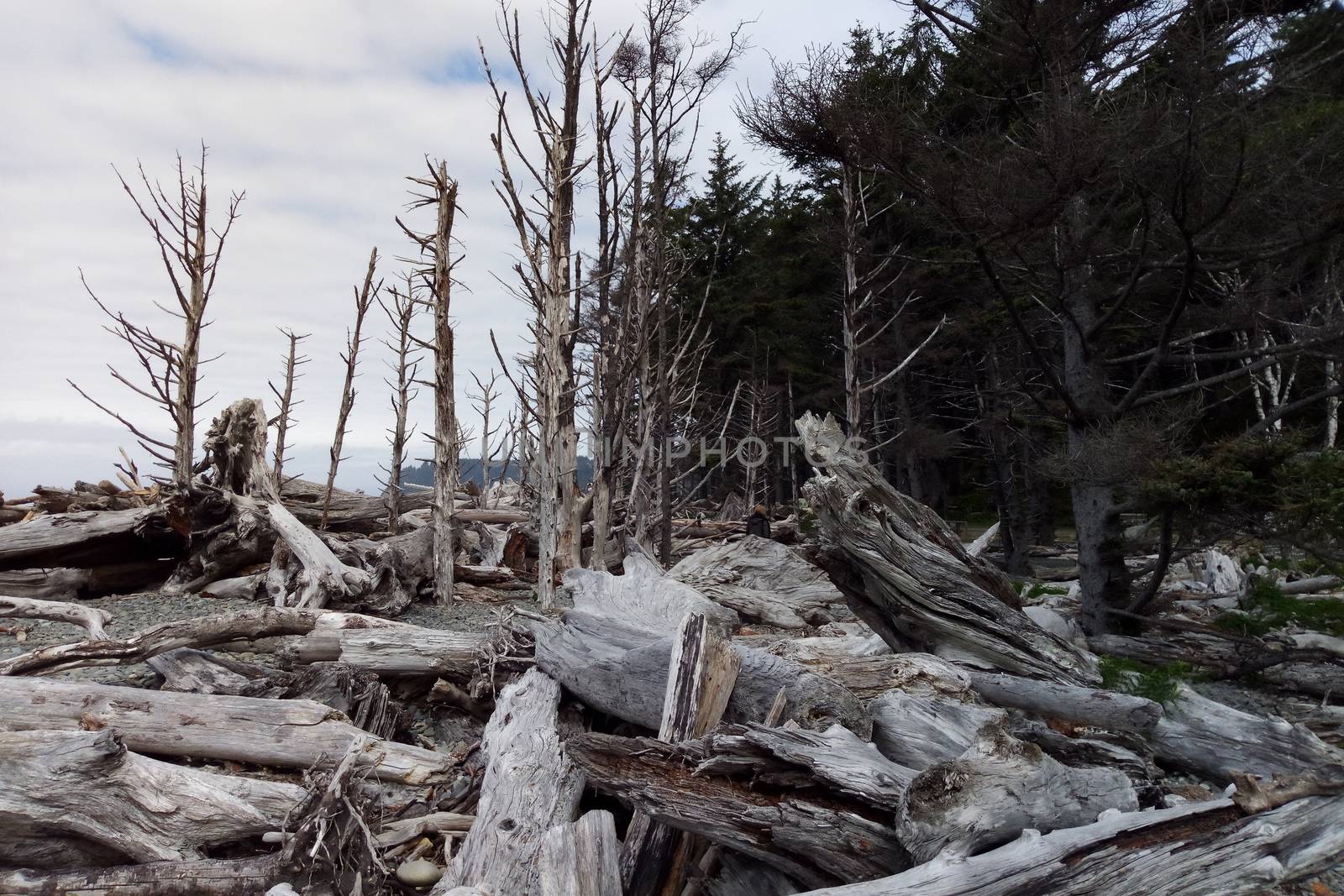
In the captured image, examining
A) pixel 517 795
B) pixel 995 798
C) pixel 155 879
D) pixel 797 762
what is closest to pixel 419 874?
pixel 517 795

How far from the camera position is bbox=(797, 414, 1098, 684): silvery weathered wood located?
198 inches

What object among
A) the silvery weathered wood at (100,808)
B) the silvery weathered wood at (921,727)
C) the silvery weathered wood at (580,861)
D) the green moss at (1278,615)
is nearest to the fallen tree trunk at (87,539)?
the silvery weathered wood at (100,808)

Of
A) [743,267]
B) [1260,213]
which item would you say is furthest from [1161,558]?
[743,267]

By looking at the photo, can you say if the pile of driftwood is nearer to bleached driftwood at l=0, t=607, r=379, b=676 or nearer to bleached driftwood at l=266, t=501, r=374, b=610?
bleached driftwood at l=0, t=607, r=379, b=676

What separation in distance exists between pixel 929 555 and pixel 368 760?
3.58 metres

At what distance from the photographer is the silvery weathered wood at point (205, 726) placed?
4133 mm

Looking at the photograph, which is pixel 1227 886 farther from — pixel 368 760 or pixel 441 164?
pixel 441 164

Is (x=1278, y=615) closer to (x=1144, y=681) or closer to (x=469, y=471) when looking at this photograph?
(x=1144, y=681)

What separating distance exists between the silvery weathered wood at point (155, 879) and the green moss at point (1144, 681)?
466 cm

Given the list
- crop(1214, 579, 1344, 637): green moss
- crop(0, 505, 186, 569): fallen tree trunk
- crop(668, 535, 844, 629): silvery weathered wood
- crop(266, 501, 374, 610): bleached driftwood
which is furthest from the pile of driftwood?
crop(0, 505, 186, 569): fallen tree trunk

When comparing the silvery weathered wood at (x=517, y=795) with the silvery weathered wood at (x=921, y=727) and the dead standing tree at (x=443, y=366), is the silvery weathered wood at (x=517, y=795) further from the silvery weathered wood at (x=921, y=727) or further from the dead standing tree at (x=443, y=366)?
the dead standing tree at (x=443, y=366)

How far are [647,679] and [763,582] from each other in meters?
6.24

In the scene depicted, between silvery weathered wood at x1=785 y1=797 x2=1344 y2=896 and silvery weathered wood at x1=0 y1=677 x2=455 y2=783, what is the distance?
2.65 m

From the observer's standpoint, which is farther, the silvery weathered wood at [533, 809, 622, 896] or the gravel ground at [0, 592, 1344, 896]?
the gravel ground at [0, 592, 1344, 896]
